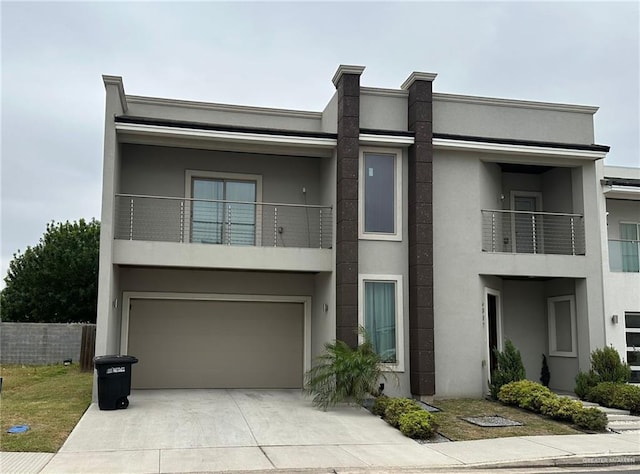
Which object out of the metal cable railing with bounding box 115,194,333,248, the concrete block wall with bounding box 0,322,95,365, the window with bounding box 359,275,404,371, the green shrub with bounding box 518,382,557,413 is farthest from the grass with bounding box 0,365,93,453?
the green shrub with bounding box 518,382,557,413

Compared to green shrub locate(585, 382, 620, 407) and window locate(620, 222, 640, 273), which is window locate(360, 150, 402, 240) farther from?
window locate(620, 222, 640, 273)

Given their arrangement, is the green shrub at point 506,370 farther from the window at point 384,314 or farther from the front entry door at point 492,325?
the window at point 384,314

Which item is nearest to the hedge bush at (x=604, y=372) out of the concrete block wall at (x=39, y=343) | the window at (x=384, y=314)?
the window at (x=384, y=314)

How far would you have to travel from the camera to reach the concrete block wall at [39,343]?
23.8 m

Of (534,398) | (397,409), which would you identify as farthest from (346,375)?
(534,398)

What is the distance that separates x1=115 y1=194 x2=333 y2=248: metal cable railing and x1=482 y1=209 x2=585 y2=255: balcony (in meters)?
4.11

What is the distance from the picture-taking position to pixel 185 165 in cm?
1742

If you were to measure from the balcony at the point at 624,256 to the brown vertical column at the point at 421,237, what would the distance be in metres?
5.41

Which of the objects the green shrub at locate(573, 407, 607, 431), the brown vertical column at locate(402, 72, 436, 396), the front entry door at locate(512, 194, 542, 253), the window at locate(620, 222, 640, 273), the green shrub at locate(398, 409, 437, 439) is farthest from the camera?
the front entry door at locate(512, 194, 542, 253)

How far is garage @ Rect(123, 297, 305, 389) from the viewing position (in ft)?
56.4

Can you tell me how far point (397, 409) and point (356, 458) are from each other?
9.28ft

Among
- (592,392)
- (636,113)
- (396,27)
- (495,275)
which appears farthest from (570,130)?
(592,392)

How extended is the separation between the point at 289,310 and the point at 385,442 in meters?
6.92

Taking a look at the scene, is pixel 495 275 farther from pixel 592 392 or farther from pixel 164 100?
pixel 164 100
